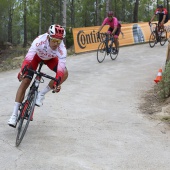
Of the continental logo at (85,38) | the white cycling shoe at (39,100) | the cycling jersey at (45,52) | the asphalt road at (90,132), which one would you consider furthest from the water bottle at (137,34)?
the white cycling shoe at (39,100)

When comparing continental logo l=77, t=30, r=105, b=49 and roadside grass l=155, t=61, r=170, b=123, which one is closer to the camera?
roadside grass l=155, t=61, r=170, b=123

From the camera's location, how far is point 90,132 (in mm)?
5504

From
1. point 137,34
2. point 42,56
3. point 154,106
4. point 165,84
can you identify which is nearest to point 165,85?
point 165,84

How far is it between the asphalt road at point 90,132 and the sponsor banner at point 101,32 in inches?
270

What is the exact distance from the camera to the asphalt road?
4262 mm

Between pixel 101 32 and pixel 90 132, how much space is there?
13.0m

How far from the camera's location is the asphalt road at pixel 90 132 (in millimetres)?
4262

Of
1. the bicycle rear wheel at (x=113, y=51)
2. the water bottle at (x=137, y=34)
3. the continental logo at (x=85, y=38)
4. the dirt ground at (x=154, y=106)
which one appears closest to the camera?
the dirt ground at (x=154, y=106)

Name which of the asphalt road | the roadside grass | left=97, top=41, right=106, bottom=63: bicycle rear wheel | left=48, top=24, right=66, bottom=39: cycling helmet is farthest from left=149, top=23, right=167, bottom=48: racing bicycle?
left=48, top=24, right=66, bottom=39: cycling helmet

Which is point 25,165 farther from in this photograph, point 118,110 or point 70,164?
point 118,110

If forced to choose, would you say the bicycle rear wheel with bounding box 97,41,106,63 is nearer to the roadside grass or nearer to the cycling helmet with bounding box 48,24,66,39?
the roadside grass

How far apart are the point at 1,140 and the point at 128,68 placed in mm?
8302

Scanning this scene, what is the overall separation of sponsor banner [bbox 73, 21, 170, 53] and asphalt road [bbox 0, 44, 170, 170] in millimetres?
6851

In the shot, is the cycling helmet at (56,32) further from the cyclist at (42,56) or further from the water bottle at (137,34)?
the water bottle at (137,34)
